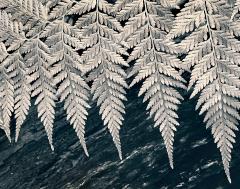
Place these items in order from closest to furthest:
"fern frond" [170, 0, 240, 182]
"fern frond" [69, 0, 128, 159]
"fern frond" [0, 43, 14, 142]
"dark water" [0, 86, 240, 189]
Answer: "fern frond" [170, 0, 240, 182] < "fern frond" [69, 0, 128, 159] < "fern frond" [0, 43, 14, 142] < "dark water" [0, 86, 240, 189]

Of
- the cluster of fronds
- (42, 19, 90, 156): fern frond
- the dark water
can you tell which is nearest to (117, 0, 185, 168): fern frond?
the cluster of fronds

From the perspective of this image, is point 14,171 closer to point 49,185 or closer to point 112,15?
point 49,185

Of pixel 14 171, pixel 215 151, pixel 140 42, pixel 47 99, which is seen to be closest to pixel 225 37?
pixel 140 42

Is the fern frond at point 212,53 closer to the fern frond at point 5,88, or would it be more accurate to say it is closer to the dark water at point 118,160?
the fern frond at point 5,88

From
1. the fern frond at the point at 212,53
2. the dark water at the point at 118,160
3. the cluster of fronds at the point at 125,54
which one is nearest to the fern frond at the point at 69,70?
the cluster of fronds at the point at 125,54

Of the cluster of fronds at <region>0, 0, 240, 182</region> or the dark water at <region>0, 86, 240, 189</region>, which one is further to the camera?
the dark water at <region>0, 86, 240, 189</region>

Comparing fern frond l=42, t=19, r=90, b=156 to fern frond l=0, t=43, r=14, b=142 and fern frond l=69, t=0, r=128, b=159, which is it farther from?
fern frond l=0, t=43, r=14, b=142

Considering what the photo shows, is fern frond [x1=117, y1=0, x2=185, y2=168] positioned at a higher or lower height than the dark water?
higher
